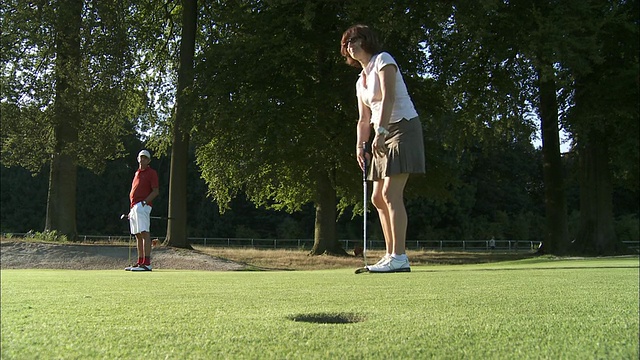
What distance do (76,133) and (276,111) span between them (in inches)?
309

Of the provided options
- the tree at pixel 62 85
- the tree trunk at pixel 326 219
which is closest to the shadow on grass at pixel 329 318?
the tree at pixel 62 85

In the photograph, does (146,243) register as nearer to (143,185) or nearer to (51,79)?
(143,185)

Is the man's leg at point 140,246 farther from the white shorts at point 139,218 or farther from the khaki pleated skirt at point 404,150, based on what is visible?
the khaki pleated skirt at point 404,150

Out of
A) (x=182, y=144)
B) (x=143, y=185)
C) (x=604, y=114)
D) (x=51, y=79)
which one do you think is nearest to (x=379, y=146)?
(x=143, y=185)

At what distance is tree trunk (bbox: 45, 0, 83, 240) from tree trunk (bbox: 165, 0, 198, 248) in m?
3.58

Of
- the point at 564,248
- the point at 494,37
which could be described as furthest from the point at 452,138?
the point at 564,248

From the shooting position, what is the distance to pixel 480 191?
61.3 m

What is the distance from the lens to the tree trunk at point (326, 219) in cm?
2481

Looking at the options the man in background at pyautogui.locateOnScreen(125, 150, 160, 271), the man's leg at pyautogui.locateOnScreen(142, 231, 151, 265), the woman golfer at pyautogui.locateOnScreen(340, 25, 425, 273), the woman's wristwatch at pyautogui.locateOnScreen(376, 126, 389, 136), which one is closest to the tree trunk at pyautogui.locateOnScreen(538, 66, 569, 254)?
the man in background at pyautogui.locateOnScreen(125, 150, 160, 271)

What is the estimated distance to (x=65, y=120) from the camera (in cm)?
2111

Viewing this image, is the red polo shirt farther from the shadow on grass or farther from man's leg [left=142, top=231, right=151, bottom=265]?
the shadow on grass

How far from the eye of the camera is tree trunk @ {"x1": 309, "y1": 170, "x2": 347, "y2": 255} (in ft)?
81.4

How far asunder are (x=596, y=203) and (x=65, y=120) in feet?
69.6

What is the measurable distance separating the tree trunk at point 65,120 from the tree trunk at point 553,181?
18180mm
